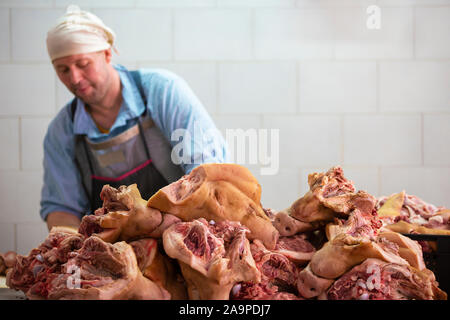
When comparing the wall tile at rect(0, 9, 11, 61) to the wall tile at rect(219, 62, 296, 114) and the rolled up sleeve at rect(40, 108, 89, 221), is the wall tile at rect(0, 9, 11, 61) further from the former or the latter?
the wall tile at rect(219, 62, 296, 114)

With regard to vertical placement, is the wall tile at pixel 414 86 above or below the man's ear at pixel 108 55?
below

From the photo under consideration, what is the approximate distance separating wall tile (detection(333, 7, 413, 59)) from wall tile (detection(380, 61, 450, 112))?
0.04 metres

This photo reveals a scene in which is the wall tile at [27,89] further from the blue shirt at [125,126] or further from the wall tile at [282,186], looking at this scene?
the wall tile at [282,186]

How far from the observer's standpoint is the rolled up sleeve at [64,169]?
42.8 inches

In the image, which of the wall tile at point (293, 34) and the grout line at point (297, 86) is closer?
the wall tile at point (293, 34)

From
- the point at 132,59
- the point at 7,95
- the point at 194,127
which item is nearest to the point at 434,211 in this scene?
the point at 194,127

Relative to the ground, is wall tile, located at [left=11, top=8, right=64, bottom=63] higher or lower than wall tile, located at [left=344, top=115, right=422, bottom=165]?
higher

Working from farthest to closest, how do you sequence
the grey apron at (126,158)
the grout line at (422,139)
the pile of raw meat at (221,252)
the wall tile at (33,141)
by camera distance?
the wall tile at (33,141)
the grout line at (422,139)
the grey apron at (126,158)
the pile of raw meat at (221,252)

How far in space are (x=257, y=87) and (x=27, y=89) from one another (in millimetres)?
588

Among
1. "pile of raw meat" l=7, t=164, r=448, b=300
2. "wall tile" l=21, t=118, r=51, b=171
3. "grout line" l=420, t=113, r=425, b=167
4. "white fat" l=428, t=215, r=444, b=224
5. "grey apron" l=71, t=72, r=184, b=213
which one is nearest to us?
"pile of raw meat" l=7, t=164, r=448, b=300

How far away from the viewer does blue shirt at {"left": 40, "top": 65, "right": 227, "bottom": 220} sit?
1024 millimetres

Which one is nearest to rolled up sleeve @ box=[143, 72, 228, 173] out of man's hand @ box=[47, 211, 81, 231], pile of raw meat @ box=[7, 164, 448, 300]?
man's hand @ box=[47, 211, 81, 231]

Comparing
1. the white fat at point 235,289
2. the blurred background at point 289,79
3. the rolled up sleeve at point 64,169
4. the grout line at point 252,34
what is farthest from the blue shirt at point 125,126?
the white fat at point 235,289

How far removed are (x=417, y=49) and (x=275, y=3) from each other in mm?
360
